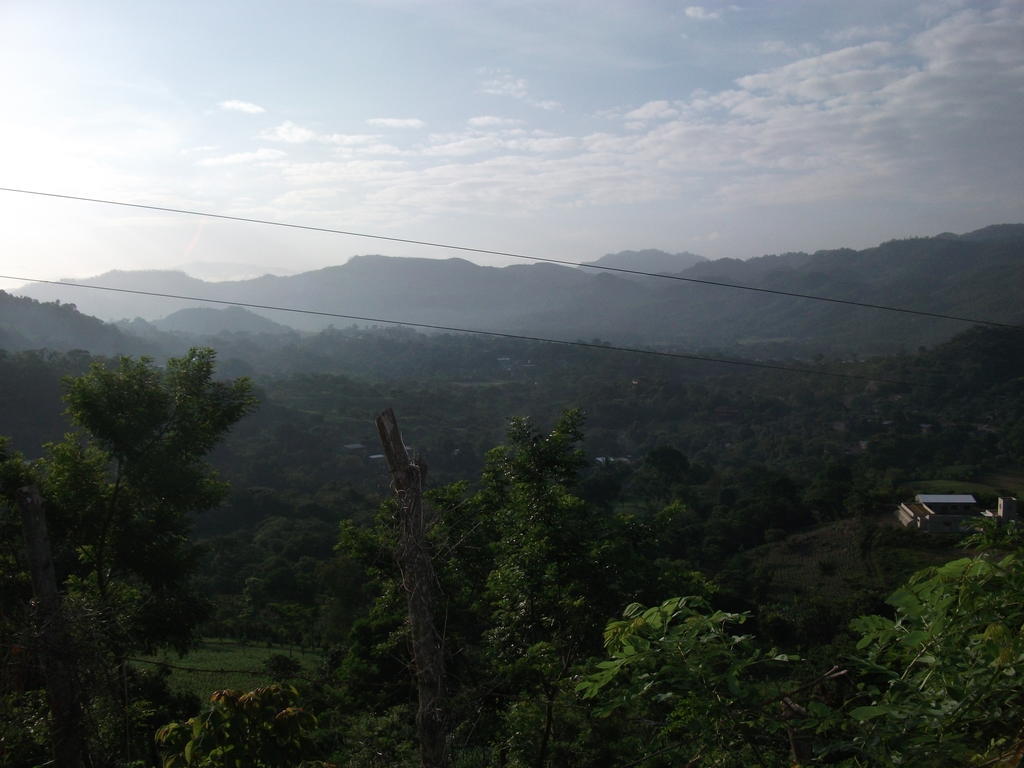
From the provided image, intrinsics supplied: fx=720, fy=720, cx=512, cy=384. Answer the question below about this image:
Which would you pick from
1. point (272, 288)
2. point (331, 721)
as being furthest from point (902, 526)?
point (272, 288)

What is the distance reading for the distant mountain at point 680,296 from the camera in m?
76.6

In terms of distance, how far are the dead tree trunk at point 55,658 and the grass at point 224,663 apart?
668cm

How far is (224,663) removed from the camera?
12.5 m

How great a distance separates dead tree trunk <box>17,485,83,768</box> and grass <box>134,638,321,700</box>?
6683 millimetres

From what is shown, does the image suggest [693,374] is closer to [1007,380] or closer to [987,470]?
[1007,380]

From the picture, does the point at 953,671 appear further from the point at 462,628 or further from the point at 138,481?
the point at 138,481

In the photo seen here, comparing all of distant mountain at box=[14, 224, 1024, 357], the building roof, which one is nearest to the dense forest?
the building roof

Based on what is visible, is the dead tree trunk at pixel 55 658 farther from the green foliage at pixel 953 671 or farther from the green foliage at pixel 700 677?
the green foliage at pixel 953 671

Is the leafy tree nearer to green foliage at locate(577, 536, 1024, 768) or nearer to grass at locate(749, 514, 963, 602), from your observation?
green foliage at locate(577, 536, 1024, 768)

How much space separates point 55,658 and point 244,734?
5.66 feet

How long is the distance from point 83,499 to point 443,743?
206 inches

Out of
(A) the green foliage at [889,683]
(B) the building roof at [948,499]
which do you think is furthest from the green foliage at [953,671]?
(B) the building roof at [948,499]

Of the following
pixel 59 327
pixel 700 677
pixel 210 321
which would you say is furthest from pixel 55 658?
pixel 210 321

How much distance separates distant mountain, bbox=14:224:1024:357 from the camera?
76.6m
